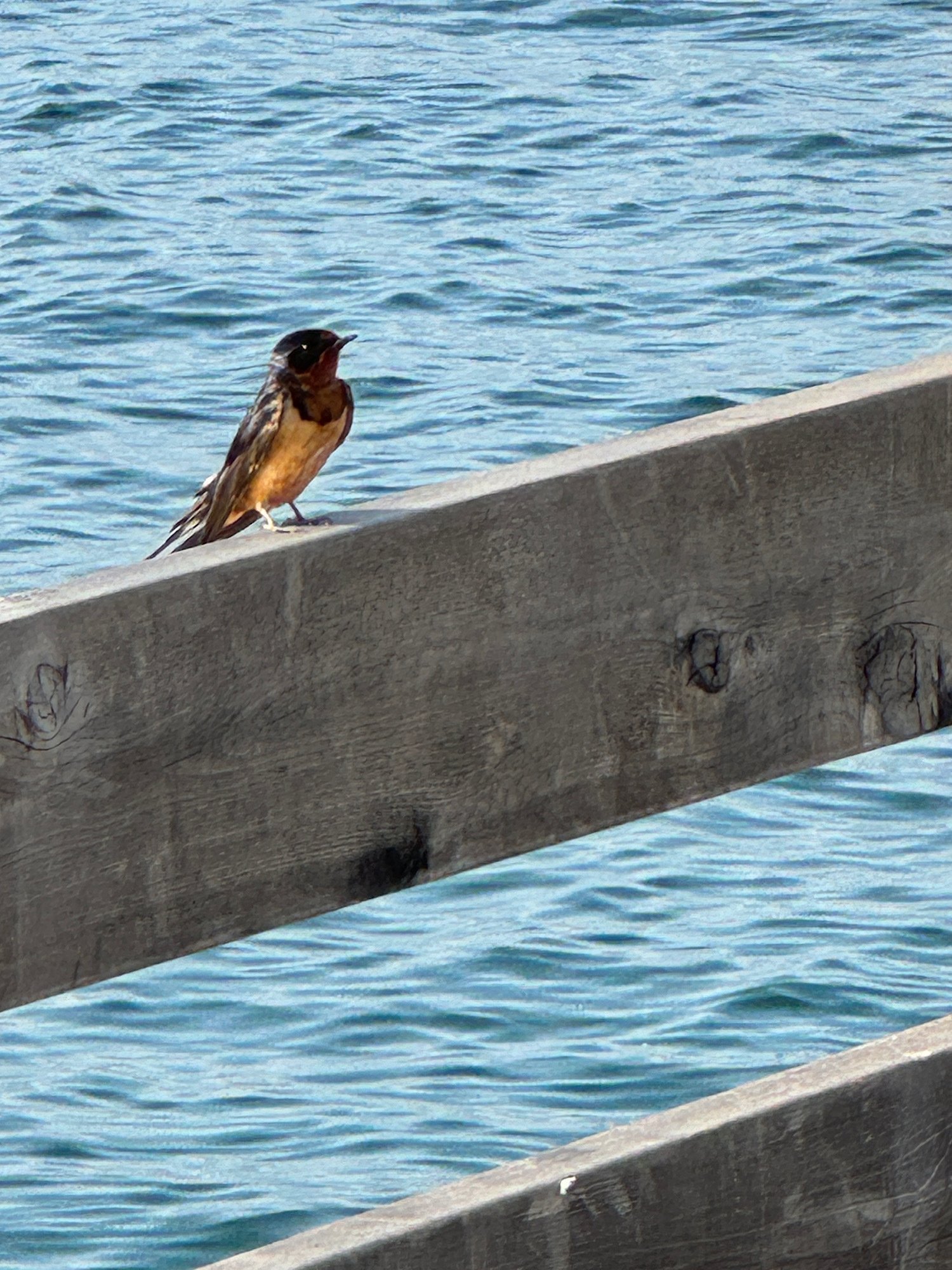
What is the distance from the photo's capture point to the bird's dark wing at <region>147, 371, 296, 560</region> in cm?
339

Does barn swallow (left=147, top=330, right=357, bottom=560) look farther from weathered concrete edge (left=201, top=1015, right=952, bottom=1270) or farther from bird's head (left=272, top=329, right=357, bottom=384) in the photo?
weathered concrete edge (left=201, top=1015, right=952, bottom=1270)

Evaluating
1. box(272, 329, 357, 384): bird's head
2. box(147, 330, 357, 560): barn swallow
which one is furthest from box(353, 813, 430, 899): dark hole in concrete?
box(272, 329, 357, 384): bird's head

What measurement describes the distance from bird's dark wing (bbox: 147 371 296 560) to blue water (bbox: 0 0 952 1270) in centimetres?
172

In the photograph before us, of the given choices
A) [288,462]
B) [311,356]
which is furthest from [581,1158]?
[311,356]

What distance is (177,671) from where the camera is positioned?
5.26ft

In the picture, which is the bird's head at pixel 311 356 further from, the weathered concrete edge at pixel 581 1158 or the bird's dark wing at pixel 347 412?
the weathered concrete edge at pixel 581 1158

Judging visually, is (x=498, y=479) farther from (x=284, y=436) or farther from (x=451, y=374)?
(x=451, y=374)

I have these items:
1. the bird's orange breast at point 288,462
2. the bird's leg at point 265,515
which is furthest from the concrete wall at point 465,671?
the bird's orange breast at point 288,462

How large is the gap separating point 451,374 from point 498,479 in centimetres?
787

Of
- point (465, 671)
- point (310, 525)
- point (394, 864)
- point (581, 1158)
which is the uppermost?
point (310, 525)

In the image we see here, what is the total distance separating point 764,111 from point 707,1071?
27.1 feet

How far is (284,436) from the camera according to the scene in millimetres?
3402

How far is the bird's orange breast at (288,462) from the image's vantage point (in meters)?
3.38

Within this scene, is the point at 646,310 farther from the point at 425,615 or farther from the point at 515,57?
the point at 425,615
